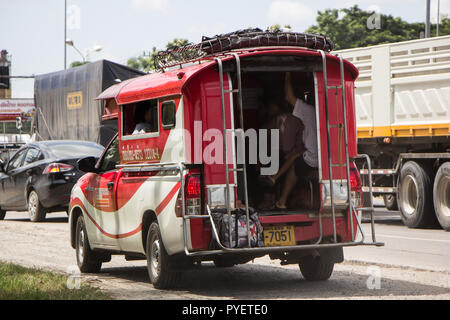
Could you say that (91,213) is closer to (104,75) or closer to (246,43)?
(246,43)

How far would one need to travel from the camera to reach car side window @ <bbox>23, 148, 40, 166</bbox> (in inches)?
766

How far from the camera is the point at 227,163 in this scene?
349 inches

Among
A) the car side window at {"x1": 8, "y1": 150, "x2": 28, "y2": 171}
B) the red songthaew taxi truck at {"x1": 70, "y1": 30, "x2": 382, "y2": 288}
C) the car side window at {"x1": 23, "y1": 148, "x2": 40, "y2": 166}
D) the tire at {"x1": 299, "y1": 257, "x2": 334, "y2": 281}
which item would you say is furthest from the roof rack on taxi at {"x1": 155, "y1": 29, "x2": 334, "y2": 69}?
the car side window at {"x1": 8, "y1": 150, "x2": 28, "y2": 171}

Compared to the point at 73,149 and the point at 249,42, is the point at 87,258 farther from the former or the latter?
the point at 73,149

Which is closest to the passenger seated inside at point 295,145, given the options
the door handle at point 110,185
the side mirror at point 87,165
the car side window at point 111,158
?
the door handle at point 110,185

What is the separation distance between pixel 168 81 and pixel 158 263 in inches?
74.0

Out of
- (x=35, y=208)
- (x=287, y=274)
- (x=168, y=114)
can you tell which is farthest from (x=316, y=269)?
(x=35, y=208)

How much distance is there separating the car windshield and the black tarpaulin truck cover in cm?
316

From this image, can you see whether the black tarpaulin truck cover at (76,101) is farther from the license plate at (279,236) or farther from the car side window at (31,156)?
the license plate at (279,236)

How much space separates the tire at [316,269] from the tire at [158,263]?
1.61 metres

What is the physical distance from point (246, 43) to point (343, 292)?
2.73 metres

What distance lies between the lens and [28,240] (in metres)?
15.4

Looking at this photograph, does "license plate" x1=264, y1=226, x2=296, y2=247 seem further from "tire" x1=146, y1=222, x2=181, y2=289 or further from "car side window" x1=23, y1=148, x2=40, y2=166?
"car side window" x1=23, y1=148, x2=40, y2=166
